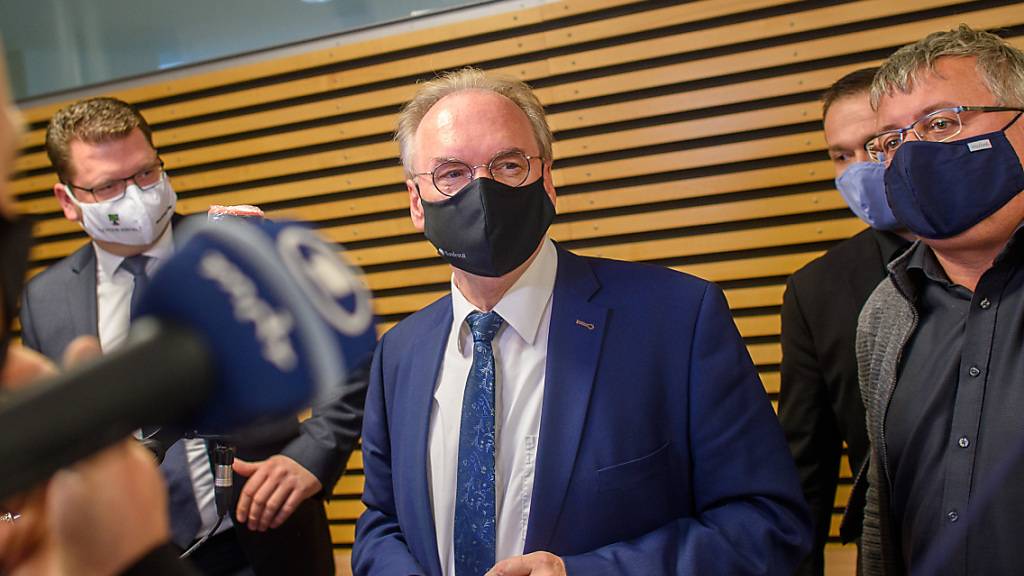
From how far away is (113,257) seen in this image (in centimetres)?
295

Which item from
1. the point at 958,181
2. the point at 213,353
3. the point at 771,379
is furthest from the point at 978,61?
the point at 771,379

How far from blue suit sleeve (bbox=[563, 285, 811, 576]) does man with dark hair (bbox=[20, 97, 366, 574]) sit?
1164mm

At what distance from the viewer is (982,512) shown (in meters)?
1.70

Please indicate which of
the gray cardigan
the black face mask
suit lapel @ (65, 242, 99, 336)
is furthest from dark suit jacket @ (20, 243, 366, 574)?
the gray cardigan

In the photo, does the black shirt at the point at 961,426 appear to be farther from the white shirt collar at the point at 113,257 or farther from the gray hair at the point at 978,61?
the white shirt collar at the point at 113,257

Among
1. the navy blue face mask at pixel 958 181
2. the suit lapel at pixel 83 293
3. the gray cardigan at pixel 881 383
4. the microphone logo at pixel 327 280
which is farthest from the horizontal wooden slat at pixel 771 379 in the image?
the microphone logo at pixel 327 280

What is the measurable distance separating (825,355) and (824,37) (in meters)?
1.96

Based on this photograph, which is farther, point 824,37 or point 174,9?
point 174,9

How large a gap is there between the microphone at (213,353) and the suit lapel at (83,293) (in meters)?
2.47

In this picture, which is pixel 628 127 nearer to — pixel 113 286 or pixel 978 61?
pixel 978 61

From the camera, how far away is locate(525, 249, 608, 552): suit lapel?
1.80m

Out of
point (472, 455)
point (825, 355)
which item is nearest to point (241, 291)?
point (472, 455)

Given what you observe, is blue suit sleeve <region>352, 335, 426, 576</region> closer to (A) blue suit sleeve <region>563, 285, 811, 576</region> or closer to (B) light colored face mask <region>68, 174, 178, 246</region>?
(A) blue suit sleeve <region>563, 285, 811, 576</region>

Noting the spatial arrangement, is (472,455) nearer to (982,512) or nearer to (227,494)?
(227,494)
